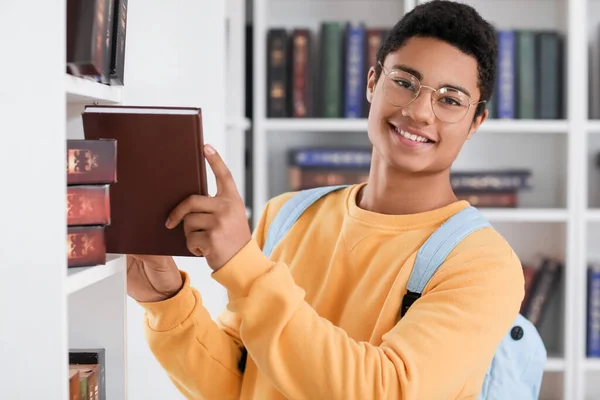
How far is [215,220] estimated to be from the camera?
102cm

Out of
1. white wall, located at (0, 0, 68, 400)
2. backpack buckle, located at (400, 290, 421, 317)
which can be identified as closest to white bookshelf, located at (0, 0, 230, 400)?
white wall, located at (0, 0, 68, 400)

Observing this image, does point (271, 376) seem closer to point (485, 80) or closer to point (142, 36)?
point (485, 80)

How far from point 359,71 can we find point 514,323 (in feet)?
5.07

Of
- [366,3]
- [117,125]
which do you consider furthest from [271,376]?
[366,3]

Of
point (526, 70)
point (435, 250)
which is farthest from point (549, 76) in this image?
point (435, 250)

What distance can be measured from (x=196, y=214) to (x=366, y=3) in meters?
2.12

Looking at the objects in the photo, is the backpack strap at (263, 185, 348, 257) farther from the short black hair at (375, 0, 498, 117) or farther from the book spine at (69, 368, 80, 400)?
the book spine at (69, 368, 80, 400)

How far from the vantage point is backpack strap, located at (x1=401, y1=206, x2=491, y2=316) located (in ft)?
4.03

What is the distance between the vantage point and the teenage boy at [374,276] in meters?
1.06

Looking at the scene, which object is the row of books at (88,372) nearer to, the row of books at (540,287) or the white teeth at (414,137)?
the white teeth at (414,137)

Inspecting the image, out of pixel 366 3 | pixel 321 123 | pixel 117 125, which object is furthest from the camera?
pixel 366 3

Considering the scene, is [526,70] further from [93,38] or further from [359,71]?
[93,38]

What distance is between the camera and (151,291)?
48.9 inches

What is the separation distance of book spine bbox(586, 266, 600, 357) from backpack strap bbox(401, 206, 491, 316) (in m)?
1.64
